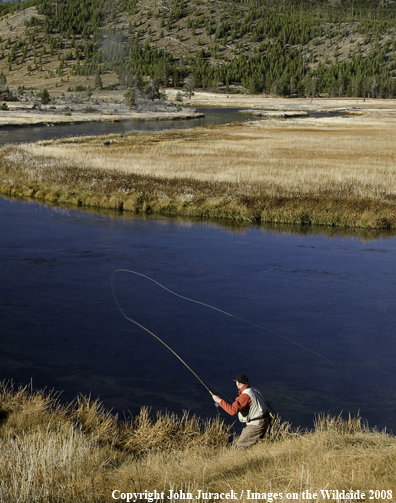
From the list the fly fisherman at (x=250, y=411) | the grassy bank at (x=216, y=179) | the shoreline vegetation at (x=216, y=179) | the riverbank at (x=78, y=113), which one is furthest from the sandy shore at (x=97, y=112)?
the fly fisherman at (x=250, y=411)

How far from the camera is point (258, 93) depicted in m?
179

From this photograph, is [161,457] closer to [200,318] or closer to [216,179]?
[200,318]

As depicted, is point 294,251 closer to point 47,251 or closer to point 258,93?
point 47,251

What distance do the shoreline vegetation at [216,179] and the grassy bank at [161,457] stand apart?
15894mm

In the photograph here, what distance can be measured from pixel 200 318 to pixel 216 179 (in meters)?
17.7

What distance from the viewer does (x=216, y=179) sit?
28500mm

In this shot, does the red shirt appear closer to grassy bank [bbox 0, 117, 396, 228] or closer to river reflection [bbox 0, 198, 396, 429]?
river reflection [bbox 0, 198, 396, 429]

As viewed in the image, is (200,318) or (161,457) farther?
(200,318)

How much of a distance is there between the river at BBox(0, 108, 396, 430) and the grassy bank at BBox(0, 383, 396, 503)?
2.97ft

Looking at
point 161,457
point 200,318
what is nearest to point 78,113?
point 200,318

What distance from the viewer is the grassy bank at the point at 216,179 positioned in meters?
23.0

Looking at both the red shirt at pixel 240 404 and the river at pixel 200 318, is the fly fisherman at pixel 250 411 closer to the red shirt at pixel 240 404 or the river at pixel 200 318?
the red shirt at pixel 240 404

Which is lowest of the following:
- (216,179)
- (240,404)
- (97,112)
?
(240,404)

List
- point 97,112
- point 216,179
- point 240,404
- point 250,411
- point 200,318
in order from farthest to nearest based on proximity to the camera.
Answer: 1. point 97,112
2. point 216,179
3. point 200,318
4. point 250,411
5. point 240,404
